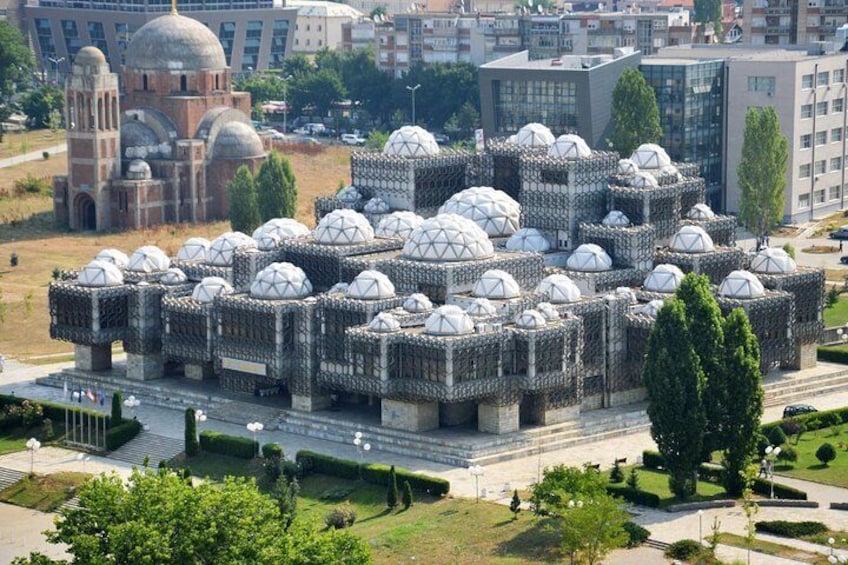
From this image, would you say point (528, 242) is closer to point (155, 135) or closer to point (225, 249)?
point (225, 249)

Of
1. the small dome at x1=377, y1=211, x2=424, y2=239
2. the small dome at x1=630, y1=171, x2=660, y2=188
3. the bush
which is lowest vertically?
the bush

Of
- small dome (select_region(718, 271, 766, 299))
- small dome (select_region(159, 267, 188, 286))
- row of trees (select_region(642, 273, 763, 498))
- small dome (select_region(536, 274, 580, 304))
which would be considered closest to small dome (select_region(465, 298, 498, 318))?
small dome (select_region(536, 274, 580, 304))

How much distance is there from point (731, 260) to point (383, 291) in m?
23.8

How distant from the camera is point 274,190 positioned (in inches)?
6826

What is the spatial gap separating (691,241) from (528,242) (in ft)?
33.1

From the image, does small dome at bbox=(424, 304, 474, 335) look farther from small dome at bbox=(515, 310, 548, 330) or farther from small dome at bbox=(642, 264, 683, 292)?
small dome at bbox=(642, 264, 683, 292)

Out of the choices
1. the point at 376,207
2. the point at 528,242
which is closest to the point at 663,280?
the point at 528,242

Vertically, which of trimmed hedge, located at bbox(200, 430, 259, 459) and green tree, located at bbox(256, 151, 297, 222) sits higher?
green tree, located at bbox(256, 151, 297, 222)

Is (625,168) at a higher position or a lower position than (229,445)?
higher

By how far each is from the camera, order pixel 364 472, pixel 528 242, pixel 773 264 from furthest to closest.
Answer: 1. pixel 528 242
2. pixel 773 264
3. pixel 364 472

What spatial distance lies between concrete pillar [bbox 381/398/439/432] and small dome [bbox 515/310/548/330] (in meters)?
6.42

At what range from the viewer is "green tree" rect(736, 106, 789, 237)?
16475 centimetres

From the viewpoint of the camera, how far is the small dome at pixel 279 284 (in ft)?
414

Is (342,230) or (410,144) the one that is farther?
Answer: (410,144)
